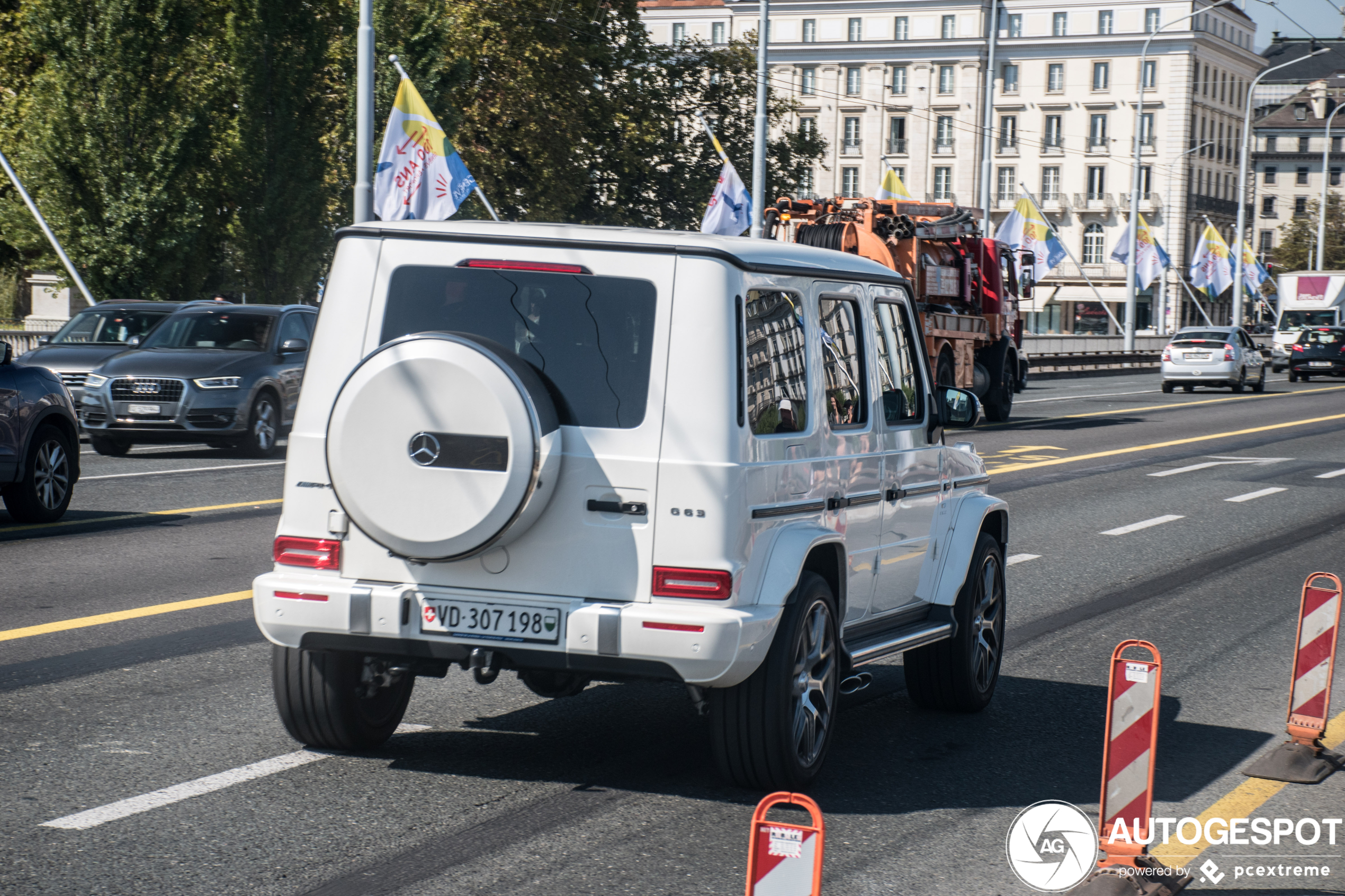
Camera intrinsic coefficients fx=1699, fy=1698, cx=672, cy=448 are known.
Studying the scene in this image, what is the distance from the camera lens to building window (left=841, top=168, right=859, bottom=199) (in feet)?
379

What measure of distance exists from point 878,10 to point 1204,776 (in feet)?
363

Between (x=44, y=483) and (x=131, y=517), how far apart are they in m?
0.79

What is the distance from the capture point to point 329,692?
5801 millimetres

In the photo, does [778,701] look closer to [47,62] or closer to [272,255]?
[47,62]

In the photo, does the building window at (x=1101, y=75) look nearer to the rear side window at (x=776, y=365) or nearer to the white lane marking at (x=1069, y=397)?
the white lane marking at (x=1069, y=397)

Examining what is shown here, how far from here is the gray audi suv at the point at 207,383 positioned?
1850cm

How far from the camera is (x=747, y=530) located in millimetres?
5309

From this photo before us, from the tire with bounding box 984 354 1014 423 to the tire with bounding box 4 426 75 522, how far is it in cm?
1886

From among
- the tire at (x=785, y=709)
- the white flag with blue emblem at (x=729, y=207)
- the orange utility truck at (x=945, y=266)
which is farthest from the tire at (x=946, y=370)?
the tire at (x=785, y=709)

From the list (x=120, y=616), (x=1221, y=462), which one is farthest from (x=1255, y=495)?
(x=120, y=616)

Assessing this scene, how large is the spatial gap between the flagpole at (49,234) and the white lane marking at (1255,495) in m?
21.2

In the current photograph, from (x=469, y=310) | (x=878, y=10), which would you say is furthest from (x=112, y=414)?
(x=878, y=10)

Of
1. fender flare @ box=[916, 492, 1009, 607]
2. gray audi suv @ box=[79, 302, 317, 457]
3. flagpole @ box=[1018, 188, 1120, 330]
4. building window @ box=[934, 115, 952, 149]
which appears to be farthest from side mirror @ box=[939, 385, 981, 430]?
building window @ box=[934, 115, 952, 149]

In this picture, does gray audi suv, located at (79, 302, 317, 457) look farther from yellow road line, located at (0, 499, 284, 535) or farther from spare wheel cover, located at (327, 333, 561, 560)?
spare wheel cover, located at (327, 333, 561, 560)
